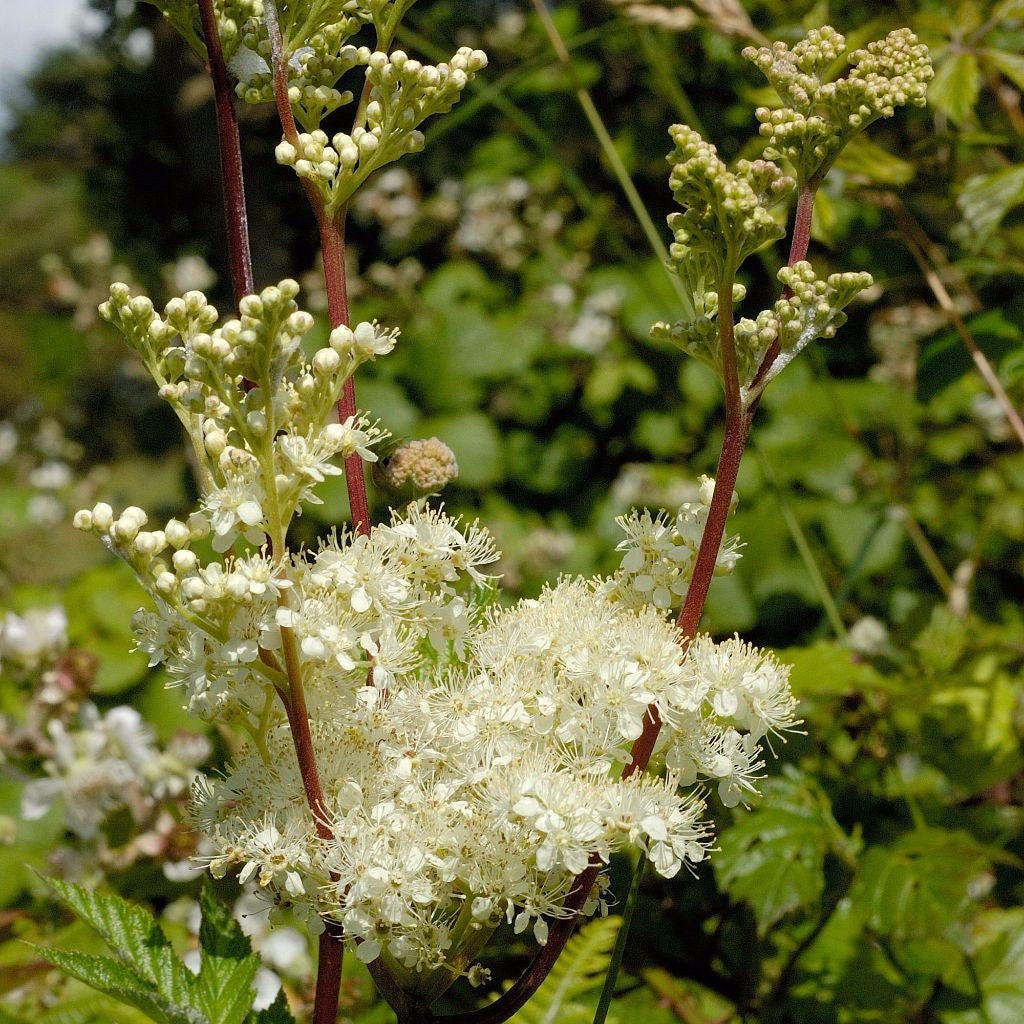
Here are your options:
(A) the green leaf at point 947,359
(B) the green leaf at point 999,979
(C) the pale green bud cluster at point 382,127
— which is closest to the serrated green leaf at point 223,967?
(C) the pale green bud cluster at point 382,127

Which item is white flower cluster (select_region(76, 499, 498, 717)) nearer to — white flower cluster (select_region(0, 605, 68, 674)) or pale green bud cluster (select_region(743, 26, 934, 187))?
pale green bud cluster (select_region(743, 26, 934, 187))

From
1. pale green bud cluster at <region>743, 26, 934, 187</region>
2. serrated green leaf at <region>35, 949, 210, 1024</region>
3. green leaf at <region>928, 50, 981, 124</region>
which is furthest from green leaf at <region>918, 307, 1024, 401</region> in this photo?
serrated green leaf at <region>35, 949, 210, 1024</region>

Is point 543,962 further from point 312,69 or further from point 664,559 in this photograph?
point 312,69

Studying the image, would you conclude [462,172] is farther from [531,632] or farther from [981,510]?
[531,632]

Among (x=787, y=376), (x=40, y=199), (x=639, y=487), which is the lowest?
(x=40, y=199)

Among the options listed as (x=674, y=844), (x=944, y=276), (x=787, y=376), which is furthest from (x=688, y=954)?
(x=787, y=376)

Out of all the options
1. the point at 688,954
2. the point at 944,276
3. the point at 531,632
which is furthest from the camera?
the point at 944,276
